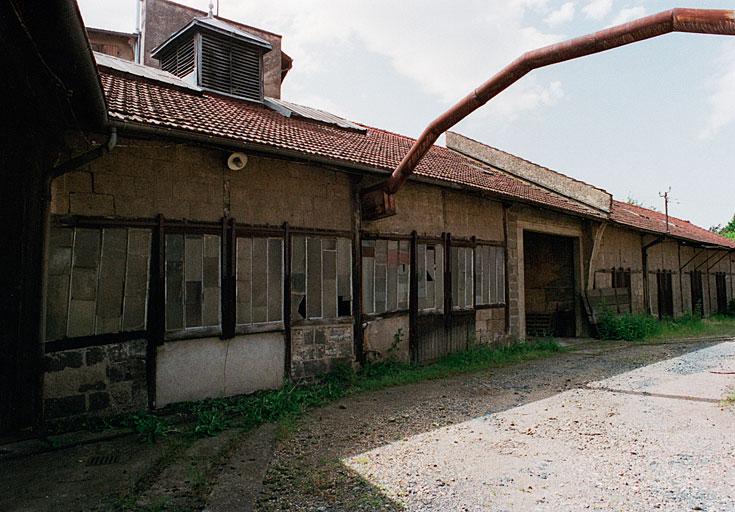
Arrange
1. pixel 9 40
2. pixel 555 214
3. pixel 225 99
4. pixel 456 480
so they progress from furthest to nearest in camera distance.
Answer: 1. pixel 555 214
2. pixel 225 99
3. pixel 456 480
4. pixel 9 40

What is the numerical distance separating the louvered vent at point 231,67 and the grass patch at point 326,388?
6.19m

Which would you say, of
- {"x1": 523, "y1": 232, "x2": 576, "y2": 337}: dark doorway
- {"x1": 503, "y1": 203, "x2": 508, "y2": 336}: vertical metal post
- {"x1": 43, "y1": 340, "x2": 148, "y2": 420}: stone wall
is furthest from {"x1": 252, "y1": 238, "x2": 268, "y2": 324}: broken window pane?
{"x1": 523, "y1": 232, "x2": 576, "y2": 337}: dark doorway

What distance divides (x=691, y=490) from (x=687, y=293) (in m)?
18.4

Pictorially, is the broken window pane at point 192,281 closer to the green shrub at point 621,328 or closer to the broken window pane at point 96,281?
the broken window pane at point 96,281

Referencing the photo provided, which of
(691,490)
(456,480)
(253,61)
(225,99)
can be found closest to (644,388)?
(691,490)

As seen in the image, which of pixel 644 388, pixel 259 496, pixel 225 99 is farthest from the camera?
pixel 225 99

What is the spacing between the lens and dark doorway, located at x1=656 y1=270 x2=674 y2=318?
54.6ft

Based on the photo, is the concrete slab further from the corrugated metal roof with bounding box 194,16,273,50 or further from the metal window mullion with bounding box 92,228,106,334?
the corrugated metal roof with bounding box 194,16,273,50

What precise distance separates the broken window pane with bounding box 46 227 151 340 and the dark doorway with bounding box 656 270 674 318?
54.3 ft

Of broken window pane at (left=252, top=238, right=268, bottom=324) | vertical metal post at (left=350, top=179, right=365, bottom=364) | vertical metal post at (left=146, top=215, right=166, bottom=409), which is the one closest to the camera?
vertical metal post at (left=146, top=215, right=166, bottom=409)

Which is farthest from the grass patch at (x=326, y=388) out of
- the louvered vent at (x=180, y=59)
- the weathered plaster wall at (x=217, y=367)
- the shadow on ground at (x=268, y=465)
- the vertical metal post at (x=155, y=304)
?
the louvered vent at (x=180, y=59)

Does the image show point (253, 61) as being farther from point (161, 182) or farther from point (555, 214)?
point (555, 214)

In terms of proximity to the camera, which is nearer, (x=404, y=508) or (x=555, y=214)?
(x=404, y=508)

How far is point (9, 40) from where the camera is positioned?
3.06 meters
